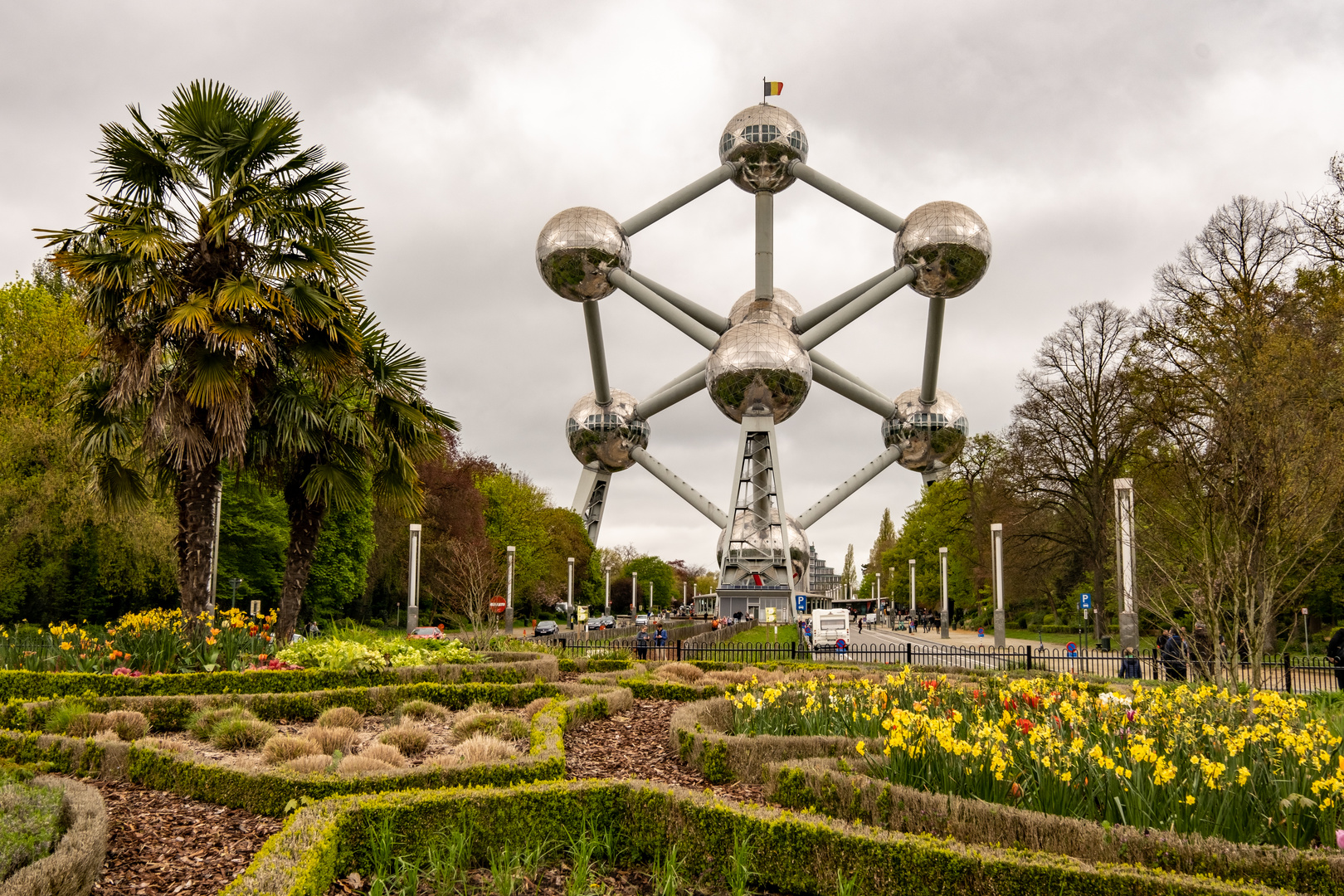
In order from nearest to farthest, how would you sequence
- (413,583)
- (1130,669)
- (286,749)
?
(286,749) → (1130,669) → (413,583)

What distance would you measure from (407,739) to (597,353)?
32.2 meters

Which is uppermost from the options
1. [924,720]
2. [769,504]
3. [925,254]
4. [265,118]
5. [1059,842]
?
[925,254]

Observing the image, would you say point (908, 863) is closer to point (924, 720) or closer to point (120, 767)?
point (924, 720)

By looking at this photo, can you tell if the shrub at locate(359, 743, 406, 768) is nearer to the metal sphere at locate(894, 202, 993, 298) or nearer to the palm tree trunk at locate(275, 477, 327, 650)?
the palm tree trunk at locate(275, 477, 327, 650)

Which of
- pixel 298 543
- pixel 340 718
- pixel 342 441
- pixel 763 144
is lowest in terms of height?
pixel 340 718

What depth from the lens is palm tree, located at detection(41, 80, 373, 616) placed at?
12.3 metres

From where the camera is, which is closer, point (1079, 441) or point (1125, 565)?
point (1125, 565)

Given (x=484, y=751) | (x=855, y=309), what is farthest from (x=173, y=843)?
(x=855, y=309)

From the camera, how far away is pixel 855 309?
36.5 m

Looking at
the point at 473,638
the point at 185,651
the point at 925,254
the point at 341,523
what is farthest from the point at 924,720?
the point at 341,523

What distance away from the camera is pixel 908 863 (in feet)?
15.8

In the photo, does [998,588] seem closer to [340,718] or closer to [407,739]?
[340,718]

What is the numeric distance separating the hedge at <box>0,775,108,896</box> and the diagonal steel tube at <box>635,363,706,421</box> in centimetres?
3449

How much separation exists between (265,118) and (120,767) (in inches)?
363
